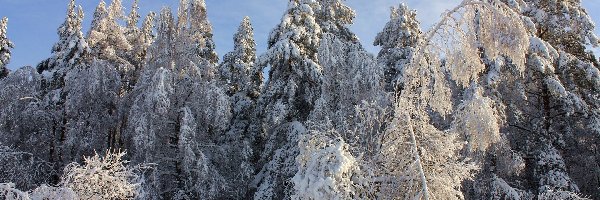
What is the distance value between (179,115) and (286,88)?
12.4ft

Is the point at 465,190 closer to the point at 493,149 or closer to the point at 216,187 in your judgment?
the point at 493,149

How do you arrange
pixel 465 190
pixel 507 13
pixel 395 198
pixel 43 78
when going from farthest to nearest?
pixel 43 78 → pixel 465 190 → pixel 395 198 → pixel 507 13

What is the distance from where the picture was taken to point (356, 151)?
5.80 meters

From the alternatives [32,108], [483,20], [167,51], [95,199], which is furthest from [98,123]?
[483,20]

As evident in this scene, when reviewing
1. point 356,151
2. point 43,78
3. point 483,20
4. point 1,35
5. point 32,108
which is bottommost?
point 356,151

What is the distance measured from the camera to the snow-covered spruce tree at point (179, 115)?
1566cm

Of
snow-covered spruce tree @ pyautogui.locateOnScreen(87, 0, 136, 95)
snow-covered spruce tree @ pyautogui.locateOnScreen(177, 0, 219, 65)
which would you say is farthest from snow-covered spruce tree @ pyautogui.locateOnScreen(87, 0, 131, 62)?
snow-covered spruce tree @ pyautogui.locateOnScreen(177, 0, 219, 65)

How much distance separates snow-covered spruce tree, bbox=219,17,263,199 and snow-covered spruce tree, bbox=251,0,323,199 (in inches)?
23.9

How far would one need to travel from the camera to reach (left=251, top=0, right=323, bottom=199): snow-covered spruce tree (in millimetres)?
16625

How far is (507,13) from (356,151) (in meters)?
2.23

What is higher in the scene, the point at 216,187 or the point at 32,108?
the point at 32,108

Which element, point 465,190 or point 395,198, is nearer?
point 395,198

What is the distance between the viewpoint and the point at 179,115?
656 inches

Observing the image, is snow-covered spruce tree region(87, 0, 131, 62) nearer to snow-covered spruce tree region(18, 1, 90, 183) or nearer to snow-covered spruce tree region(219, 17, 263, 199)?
snow-covered spruce tree region(18, 1, 90, 183)
